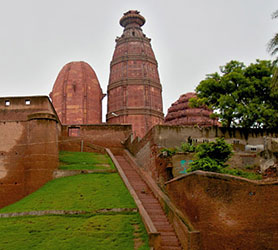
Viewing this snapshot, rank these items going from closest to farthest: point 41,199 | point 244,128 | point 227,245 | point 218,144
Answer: point 227,245
point 218,144
point 41,199
point 244,128

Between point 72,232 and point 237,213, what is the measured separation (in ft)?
20.1

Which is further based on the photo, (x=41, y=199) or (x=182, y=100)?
(x=182, y=100)

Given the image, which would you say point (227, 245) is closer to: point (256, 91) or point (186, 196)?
point (186, 196)

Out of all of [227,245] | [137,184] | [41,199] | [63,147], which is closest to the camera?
[227,245]

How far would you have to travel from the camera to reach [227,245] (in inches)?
523

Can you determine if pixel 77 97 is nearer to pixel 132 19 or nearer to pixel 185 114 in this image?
pixel 132 19

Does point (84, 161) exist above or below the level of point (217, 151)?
below

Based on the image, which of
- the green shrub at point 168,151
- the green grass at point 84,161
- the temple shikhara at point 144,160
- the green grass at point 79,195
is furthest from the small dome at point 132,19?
the green shrub at point 168,151

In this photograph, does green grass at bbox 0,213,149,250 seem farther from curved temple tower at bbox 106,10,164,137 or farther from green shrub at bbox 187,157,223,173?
curved temple tower at bbox 106,10,164,137

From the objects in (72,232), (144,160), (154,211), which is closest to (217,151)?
(154,211)

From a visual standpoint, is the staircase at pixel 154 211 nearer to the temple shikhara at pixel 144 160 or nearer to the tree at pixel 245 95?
the temple shikhara at pixel 144 160

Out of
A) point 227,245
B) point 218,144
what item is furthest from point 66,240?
point 218,144

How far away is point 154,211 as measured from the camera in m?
17.6

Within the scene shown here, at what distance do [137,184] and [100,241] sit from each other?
704cm
